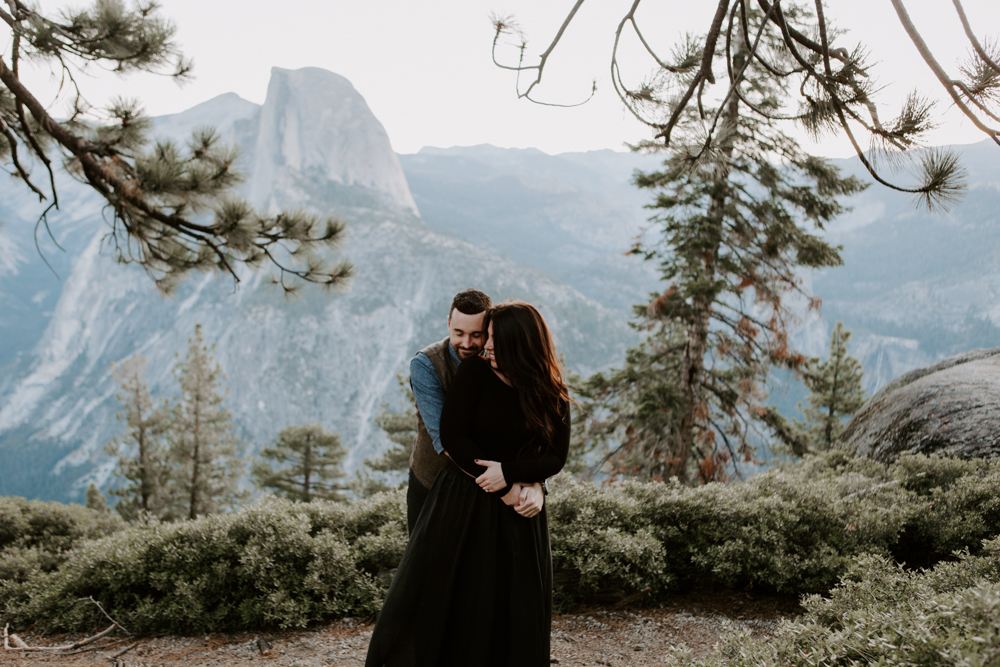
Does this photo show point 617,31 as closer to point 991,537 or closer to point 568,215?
point 991,537

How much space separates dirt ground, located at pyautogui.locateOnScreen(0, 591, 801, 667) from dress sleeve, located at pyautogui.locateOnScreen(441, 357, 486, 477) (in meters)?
1.69

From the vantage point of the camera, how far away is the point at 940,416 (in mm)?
4930

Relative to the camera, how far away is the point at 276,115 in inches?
4916

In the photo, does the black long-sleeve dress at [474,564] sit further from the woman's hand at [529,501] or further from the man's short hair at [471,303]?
the man's short hair at [471,303]

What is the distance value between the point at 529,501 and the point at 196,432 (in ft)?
59.4

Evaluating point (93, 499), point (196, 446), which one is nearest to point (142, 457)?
point (196, 446)

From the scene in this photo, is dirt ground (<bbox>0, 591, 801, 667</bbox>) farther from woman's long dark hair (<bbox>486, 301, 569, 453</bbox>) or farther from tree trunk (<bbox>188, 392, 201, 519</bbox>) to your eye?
tree trunk (<bbox>188, 392, 201, 519</bbox>)

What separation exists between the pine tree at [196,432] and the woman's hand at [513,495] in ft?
56.1

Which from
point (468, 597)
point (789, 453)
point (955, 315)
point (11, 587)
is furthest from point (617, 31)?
point (955, 315)

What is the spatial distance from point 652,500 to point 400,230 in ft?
390

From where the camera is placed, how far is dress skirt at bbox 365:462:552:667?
79.0 inches

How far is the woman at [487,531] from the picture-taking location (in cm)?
199

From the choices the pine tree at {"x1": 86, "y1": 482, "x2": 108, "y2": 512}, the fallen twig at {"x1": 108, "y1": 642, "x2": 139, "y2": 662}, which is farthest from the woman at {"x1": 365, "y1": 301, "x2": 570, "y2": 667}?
the pine tree at {"x1": 86, "y1": 482, "x2": 108, "y2": 512}

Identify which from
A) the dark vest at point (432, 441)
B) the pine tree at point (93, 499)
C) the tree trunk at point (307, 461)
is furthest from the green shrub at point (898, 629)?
the tree trunk at point (307, 461)
